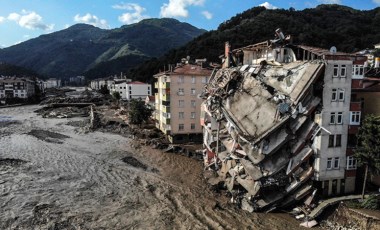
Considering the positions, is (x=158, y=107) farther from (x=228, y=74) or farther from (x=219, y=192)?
(x=219, y=192)

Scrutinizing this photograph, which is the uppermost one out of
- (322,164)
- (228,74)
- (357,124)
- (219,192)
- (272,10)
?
(272,10)

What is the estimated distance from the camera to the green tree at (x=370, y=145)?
76.9 ft

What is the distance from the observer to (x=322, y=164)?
26.6m

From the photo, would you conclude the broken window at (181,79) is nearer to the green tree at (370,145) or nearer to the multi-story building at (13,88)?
Result: the green tree at (370,145)

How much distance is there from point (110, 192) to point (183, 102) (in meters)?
25.9

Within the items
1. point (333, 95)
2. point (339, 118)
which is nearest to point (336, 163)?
point (339, 118)

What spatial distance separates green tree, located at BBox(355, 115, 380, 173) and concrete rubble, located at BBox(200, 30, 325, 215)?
142 inches

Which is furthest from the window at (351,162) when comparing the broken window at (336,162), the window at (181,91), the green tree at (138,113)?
the green tree at (138,113)

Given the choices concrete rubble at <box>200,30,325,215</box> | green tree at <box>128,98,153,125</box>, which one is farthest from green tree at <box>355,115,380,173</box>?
green tree at <box>128,98,153,125</box>

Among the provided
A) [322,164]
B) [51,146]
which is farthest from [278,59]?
[51,146]

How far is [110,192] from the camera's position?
31797mm

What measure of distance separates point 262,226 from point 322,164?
7.87 metres

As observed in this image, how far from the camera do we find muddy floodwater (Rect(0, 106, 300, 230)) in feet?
83.4

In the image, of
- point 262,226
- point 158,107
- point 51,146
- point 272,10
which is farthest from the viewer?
point 272,10
